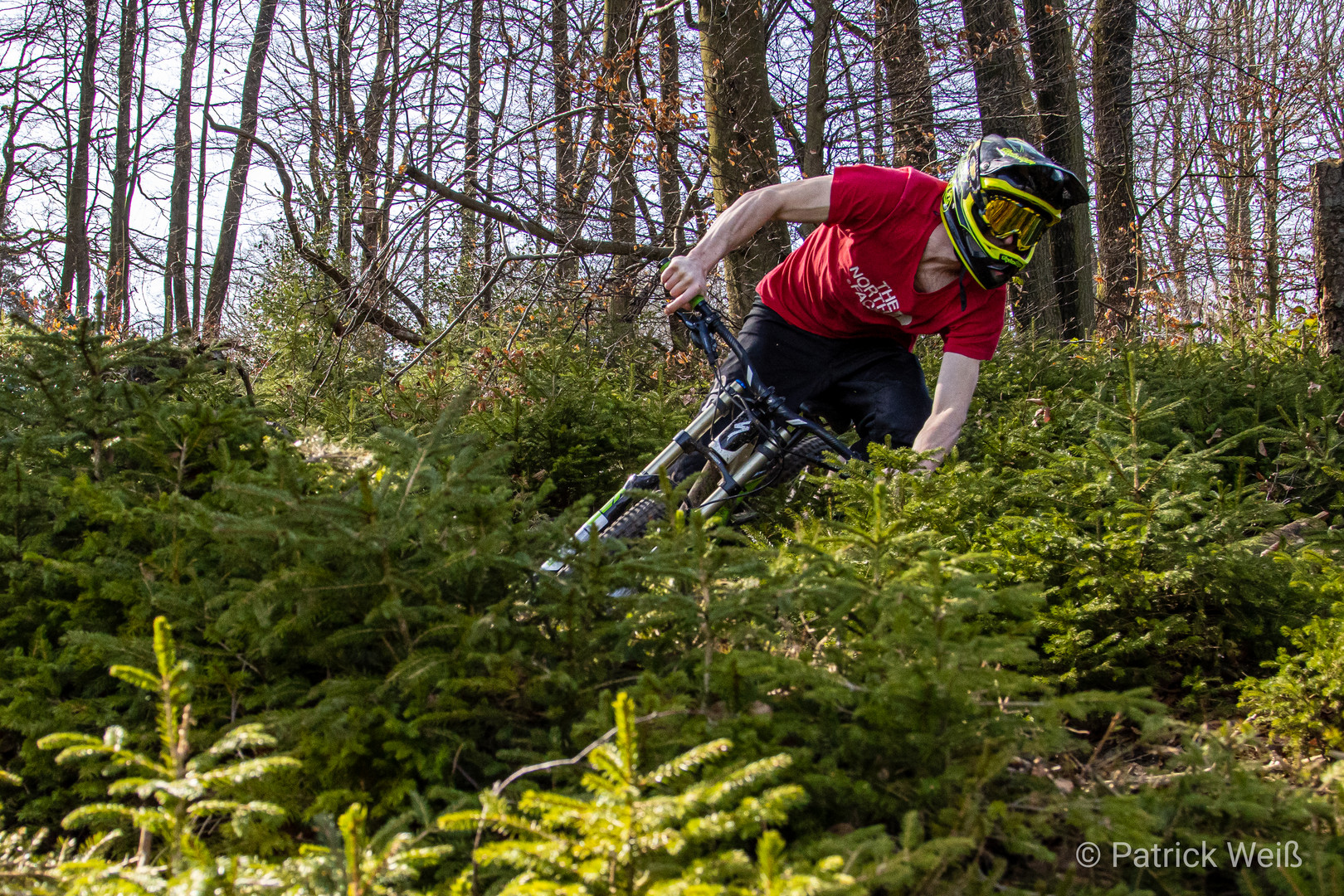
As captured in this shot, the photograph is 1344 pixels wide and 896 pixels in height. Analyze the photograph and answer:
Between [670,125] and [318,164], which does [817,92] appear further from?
[318,164]

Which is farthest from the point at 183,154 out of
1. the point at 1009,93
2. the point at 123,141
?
the point at 1009,93

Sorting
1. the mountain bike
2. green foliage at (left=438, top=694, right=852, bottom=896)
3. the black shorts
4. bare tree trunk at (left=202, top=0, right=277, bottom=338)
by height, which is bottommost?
green foliage at (left=438, top=694, right=852, bottom=896)

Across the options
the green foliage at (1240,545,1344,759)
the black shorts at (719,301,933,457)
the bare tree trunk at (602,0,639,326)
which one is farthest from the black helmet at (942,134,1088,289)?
the bare tree trunk at (602,0,639,326)

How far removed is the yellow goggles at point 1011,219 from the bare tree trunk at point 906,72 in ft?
17.4

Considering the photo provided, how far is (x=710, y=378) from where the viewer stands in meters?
7.77

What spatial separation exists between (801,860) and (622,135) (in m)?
7.65

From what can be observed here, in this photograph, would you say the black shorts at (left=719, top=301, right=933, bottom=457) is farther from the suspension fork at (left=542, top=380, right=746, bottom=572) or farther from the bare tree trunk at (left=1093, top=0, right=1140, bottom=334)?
the bare tree trunk at (left=1093, top=0, right=1140, bottom=334)

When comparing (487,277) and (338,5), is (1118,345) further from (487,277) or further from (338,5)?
(338,5)

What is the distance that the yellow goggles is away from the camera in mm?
3773

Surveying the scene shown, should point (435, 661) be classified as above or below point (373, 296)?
below

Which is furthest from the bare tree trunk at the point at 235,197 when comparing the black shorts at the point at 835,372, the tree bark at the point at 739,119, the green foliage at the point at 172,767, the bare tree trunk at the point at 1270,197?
the bare tree trunk at the point at 1270,197

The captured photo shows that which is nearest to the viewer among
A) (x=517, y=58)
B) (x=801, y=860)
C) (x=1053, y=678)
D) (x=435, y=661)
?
(x=801, y=860)

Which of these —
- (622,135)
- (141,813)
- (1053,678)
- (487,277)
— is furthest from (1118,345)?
(141,813)

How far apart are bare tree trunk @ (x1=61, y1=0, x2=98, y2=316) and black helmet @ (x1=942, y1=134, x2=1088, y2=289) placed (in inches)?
701
